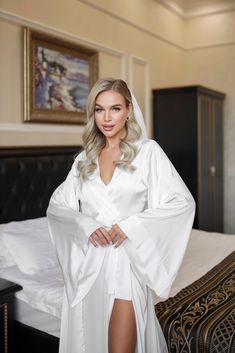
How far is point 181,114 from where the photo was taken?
13.8ft

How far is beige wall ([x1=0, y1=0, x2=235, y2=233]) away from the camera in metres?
2.74

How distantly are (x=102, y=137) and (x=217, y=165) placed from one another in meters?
3.31

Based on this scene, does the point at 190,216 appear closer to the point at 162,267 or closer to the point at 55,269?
the point at 162,267

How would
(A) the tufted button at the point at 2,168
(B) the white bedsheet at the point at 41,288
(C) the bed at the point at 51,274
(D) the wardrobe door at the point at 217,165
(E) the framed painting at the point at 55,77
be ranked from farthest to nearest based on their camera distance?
(D) the wardrobe door at the point at 217,165 < (E) the framed painting at the point at 55,77 < (A) the tufted button at the point at 2,168 < (B) the white bedsheet at the point at 41,288 < (C) the bed at the point at 51,274

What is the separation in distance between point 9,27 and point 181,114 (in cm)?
210

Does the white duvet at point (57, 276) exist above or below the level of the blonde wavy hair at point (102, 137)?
below

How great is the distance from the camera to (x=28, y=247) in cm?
226

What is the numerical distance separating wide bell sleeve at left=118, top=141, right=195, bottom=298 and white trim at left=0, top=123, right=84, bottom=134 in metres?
1.50

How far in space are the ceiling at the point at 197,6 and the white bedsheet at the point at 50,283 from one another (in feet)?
10.6

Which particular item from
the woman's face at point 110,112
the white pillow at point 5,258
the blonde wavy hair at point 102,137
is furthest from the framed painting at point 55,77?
the woman's face at point 110,112

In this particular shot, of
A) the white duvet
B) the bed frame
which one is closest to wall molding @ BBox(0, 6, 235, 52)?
the bed frame

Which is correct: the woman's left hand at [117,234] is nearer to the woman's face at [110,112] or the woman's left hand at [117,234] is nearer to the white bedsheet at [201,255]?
the woman's face at [110,112]

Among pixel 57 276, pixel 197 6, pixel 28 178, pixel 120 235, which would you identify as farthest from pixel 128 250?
pixel 197 6

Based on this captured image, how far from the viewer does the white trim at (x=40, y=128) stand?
2729 millimetres
